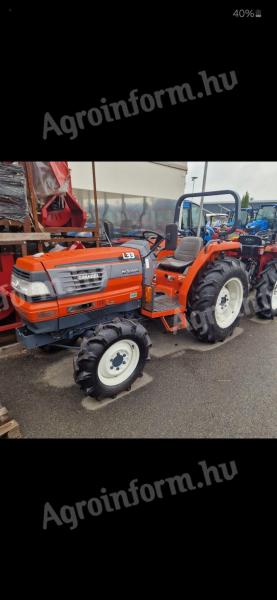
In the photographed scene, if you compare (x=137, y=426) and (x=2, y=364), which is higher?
(x=2, y=364)

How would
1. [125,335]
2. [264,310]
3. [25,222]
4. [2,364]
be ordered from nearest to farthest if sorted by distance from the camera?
[125,335]
[2,364]
[25,222]
[264,310]

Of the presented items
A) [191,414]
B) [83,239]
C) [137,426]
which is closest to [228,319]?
[191,414]

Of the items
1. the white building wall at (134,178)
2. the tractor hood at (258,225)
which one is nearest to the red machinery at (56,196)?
the white building wall at (134,178)

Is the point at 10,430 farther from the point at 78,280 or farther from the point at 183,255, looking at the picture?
the point at 183,255

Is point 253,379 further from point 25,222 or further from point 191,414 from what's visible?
point 25,222

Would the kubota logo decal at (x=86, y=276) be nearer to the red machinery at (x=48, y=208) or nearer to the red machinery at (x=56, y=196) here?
the red machinery at (x=48, y=208)

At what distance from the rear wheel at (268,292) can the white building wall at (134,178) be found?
246 inches

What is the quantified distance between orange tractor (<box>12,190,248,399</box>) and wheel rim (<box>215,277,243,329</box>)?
22 mm

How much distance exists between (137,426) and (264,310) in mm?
2948

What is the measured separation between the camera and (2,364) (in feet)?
9.22

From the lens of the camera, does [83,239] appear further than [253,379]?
Yes

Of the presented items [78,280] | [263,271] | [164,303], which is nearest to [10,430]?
[78,280]

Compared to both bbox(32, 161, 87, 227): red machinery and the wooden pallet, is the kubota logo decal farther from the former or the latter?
bbox(32, 161, 87, 227): red machinery

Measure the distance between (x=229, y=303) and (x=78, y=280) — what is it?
2.14 metres
